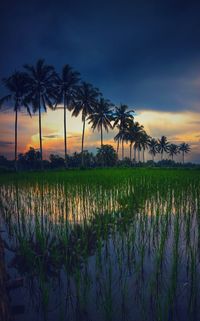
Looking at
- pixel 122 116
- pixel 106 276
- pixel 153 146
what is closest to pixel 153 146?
pixel 153 146

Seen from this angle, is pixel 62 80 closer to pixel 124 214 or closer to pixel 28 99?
pixel 28 99

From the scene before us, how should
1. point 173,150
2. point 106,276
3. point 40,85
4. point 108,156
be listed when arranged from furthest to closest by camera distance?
point 173,150, point 108,156, point 40,85, point 106,276

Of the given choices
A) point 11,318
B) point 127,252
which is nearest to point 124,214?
point 127,252

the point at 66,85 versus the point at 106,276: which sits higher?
the point at 66,85

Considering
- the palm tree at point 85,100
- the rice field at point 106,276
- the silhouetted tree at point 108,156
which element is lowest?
the rice field at point 106,276

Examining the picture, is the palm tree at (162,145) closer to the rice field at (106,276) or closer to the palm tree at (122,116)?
the palm tree at (122,116)

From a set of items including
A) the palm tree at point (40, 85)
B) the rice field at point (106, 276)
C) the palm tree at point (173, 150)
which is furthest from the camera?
the palm tree at point (173, 150)

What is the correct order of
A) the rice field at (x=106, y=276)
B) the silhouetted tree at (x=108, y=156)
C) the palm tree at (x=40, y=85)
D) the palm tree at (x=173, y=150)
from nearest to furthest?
the rice field at (x=106, y=276) < the palm tree at (x=40, y=85) < the silhouetted tree at (x=108, y=156) < the palm tree at (x=173, y=150)

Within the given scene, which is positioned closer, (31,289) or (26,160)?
(31,289)

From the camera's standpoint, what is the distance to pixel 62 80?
33.9m

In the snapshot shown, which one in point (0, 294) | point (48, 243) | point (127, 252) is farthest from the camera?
point (48, 243)

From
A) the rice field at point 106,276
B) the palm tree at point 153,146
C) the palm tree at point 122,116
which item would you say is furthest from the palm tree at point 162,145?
the rice field at point 106,276

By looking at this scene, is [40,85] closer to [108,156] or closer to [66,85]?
[66,85]

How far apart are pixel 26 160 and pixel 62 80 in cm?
4316
